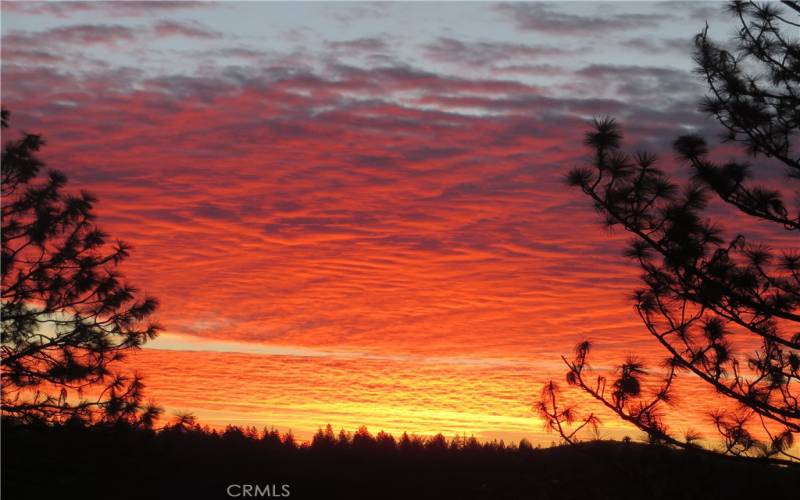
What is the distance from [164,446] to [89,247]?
3.88 meters

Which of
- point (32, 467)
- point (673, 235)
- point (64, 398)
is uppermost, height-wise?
point (673, 235)

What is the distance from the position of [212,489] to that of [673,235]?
1226cm

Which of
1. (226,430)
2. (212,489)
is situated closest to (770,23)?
(212,489)

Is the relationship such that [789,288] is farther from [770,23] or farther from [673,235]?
[770,23]

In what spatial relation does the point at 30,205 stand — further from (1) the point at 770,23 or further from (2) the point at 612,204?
(1) the point at 770,23

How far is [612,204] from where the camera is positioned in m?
11.2

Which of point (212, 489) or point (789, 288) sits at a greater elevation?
point (789, 288)

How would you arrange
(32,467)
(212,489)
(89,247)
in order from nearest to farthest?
(32,467) < (89,247) < (212,489)

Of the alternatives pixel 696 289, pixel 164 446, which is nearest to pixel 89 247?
pixel 164 446

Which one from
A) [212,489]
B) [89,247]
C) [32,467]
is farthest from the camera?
[212,489]

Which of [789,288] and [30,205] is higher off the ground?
[30,205]

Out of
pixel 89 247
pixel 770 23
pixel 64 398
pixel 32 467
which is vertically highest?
pixel 770 23

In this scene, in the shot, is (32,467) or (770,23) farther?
(32,467)

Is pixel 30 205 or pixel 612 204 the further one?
pixel 30 205
